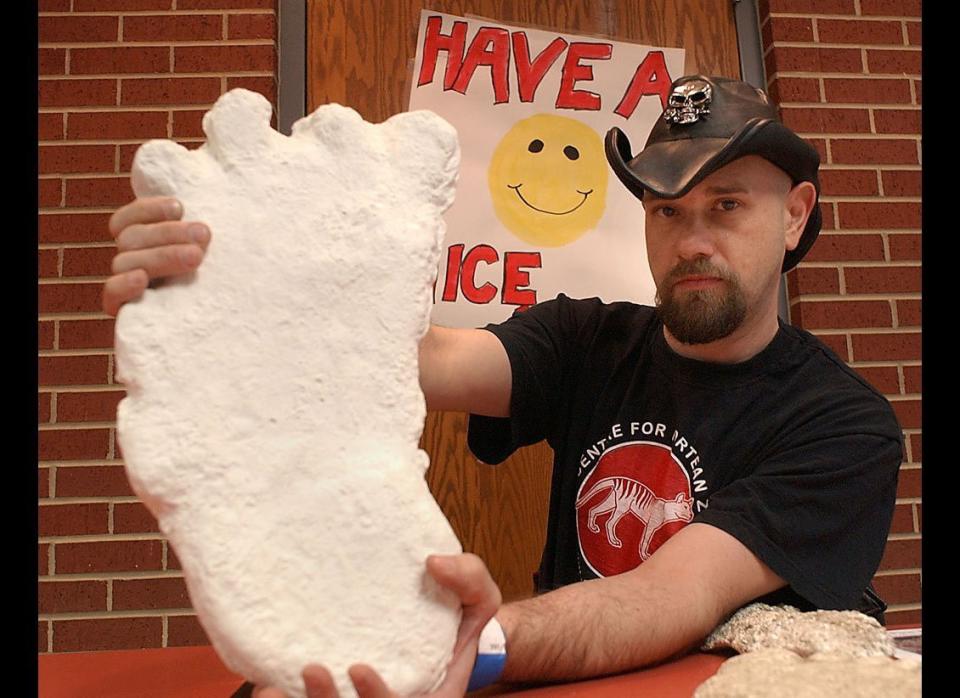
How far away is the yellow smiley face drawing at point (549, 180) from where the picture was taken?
213 centimetres

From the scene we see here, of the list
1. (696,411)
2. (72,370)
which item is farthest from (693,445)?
(72,370)

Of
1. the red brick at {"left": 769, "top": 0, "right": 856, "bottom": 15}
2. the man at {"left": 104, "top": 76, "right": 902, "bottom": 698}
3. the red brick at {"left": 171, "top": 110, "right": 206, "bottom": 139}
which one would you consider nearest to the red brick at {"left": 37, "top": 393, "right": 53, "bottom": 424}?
the red brick at {"left": 171, "top": 110, "right": 206, "bottom": 139}

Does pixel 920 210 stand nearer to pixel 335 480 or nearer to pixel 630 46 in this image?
pixel 630 46

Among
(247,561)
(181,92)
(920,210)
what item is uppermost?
(181,92)

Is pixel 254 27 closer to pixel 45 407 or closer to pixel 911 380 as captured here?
pixel 45 407

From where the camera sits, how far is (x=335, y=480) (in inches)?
31.0

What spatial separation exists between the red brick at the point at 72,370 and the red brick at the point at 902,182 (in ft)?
6.76

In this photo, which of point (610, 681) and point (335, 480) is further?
point (610, 681)

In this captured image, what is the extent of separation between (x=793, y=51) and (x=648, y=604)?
1751 mm

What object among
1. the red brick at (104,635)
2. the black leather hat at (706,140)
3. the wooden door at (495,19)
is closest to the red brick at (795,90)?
the wooden door at (495,19)

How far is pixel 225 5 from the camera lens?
211cm

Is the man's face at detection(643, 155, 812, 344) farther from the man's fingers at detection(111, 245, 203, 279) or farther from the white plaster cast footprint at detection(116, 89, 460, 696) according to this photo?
the man's fingers at detection(111, 245, 203, 279)

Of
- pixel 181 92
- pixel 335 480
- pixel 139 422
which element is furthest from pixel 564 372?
pixel 181 92

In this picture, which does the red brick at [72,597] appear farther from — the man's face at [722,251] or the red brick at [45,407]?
the man's face at [722,251]
